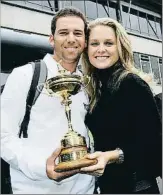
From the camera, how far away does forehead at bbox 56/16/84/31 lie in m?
2.46

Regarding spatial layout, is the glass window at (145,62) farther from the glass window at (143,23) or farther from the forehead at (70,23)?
the forehead at (70,23)

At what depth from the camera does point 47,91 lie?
7.52ft

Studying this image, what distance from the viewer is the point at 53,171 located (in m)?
2.12

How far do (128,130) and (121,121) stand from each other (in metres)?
0.07

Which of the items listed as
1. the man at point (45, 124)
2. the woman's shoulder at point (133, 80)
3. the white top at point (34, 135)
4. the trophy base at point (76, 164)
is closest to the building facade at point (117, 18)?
the man at point (45, 124)

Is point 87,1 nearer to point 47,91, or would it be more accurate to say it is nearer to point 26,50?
point 26,50

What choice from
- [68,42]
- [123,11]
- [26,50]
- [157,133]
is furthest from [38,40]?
[123,11]

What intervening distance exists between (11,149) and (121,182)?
72 cm

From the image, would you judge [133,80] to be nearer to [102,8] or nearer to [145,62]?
[145,62]

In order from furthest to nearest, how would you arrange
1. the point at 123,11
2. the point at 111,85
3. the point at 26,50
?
the point at 123,11
the point at 26,50
the point at 111,85

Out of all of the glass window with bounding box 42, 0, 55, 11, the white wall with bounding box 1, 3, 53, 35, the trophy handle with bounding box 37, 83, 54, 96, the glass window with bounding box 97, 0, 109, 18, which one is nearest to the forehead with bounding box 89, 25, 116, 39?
the trophy handle with bounding box 37, 83, 54, 96

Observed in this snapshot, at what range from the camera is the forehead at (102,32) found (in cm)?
245

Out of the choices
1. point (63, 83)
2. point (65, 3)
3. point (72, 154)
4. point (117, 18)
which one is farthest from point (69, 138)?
point (117, 18)

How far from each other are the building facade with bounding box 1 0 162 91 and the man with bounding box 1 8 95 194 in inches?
167
